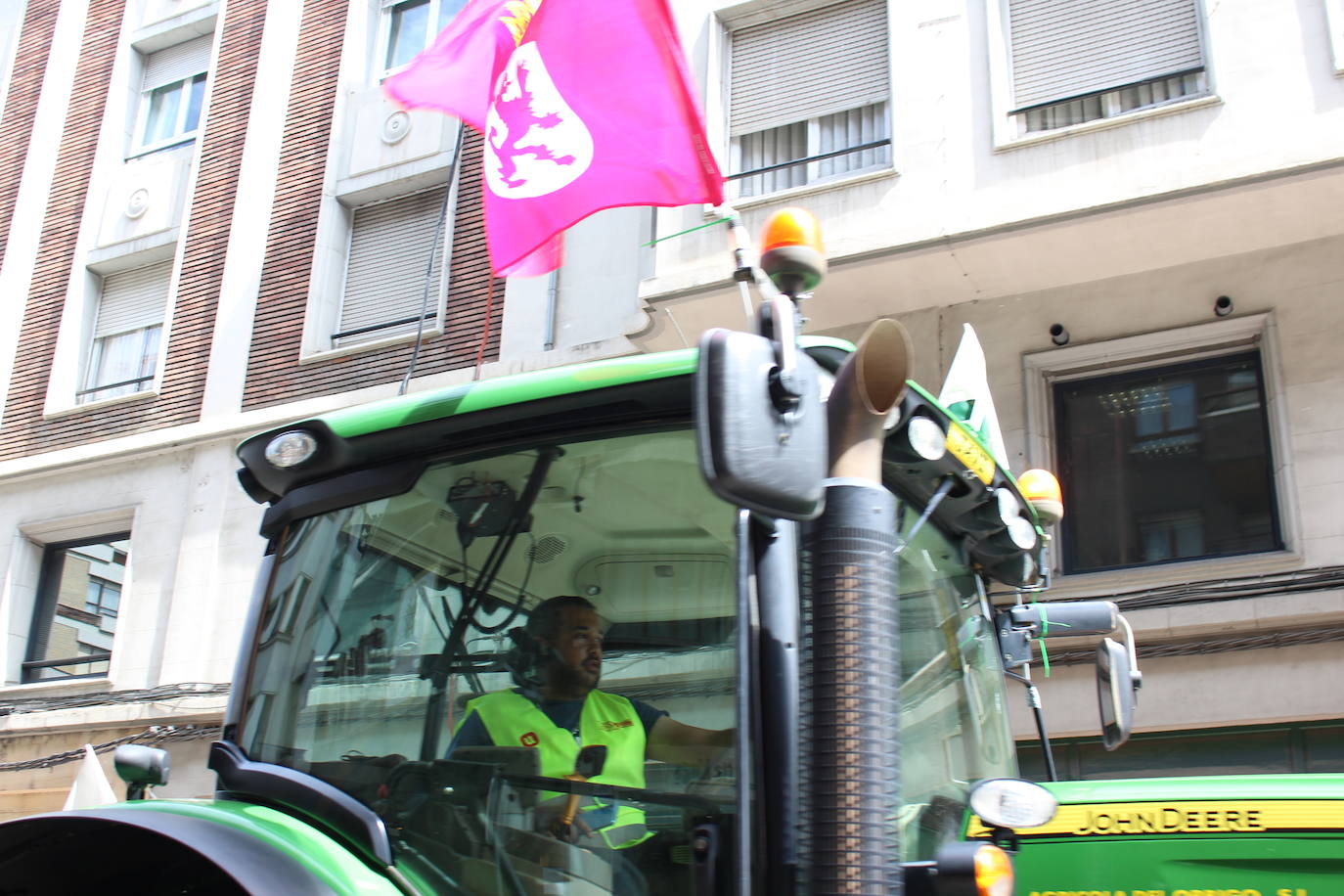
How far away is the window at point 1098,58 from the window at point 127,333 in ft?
30.3

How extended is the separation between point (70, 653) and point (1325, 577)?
1144 centimetres

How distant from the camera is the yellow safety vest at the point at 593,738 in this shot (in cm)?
238

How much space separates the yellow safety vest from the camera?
2375 mm

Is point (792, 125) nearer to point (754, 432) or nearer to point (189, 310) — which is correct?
point (189, 310)

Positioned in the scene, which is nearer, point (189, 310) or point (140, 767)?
point (140, 767)

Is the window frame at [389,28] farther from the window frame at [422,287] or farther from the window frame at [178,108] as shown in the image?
the window frame at [178,108]

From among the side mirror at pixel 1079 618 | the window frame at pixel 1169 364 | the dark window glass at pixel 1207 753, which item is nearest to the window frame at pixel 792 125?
the window frame at pixel 1169 364

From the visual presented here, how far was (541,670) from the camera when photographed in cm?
256

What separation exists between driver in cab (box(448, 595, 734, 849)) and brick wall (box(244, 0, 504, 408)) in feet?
28.7

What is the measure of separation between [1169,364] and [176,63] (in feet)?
38.7

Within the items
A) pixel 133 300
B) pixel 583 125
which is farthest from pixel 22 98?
pixel 583 125

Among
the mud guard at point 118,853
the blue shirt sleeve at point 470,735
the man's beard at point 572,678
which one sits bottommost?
the mud guard at point 118,853

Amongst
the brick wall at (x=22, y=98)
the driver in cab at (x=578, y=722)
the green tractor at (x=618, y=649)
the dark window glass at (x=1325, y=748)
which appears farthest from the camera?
the brick wall at (x=22, y=98)

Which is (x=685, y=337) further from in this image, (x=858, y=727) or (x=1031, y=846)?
(x=858, y=727)
